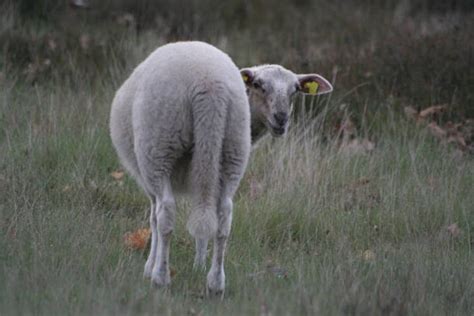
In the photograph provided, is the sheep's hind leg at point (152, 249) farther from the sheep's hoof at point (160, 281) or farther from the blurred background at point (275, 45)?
the blurred background at point (275, 45)

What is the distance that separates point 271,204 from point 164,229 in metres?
2.07

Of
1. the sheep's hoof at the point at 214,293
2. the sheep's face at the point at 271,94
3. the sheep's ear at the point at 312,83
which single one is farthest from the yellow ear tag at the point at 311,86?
the sheep's hoof at the point at 214,293

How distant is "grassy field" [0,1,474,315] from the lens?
495 cm

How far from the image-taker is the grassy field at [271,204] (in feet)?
16.2

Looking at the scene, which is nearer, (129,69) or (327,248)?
(327,248)

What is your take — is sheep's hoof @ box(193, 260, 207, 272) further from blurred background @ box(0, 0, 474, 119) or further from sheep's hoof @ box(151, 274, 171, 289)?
blurred background @ box(0, 0, 474, 119)

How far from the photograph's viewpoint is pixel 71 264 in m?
5.26

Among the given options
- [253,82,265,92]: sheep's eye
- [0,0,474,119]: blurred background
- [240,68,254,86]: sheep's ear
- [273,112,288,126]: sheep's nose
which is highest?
[240,68,254,86]: sheep's ear

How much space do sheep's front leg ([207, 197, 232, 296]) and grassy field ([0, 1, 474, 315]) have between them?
0.11m

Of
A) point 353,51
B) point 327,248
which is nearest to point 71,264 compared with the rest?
point 327,248

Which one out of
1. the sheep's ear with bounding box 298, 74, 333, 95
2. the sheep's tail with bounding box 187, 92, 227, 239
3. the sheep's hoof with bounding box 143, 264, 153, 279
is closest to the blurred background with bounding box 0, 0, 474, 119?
the sheep's ear with bounding box 298, 74, 333, 95

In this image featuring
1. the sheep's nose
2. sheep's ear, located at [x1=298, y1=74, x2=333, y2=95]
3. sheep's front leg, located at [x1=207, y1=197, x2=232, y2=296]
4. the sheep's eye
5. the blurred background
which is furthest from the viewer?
the blurred background

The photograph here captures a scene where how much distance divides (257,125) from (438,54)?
4.58m

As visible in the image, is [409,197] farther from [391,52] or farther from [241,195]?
[391,52]
